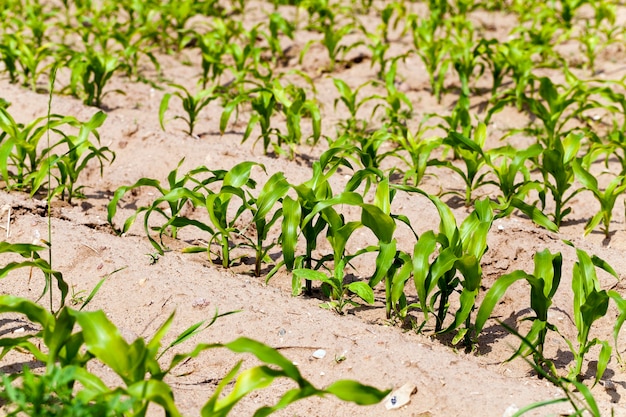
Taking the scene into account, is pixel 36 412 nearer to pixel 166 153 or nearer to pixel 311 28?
pixel 166 153

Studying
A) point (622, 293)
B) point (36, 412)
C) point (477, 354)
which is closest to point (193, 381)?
point (36, 412)

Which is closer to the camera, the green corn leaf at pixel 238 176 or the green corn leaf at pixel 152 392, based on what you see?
the green corn leaf at pixel 152 392

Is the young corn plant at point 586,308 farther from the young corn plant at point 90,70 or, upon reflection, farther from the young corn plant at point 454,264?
the young corn plant at point 90,70

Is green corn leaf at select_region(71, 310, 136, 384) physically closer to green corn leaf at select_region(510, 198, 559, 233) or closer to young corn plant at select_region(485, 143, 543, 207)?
green corn leaf at select_region(510, 198, 559, 233)

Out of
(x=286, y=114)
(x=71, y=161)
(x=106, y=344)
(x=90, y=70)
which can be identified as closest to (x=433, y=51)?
(x=286, y=114)

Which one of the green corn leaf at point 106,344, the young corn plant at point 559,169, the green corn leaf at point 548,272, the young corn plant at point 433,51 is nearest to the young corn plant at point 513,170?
the young corn plant at point 559,169

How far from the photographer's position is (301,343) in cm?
268

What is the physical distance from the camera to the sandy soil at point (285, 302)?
249 cm

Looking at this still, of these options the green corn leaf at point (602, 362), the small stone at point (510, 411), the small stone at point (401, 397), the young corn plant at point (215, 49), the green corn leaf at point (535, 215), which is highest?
the young corn plant at point (215, 49)

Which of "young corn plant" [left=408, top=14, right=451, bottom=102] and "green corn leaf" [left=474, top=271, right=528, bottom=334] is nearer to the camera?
"green corn leaf" [left=474, top=271, right=528, bottom=334]

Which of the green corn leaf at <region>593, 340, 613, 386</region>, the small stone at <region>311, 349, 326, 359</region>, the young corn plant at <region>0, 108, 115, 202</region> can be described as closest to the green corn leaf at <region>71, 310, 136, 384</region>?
the small stone at <region>311, 349, 326, 359</region>

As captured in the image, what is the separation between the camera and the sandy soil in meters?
2.49

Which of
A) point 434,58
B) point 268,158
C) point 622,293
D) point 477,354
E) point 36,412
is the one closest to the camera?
point 36,412

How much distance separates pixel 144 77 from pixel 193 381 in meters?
3.67
